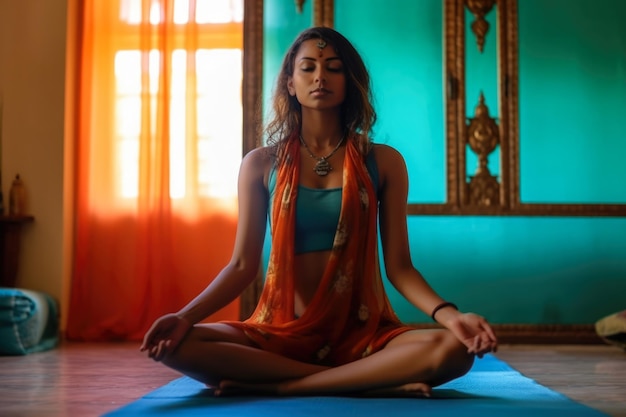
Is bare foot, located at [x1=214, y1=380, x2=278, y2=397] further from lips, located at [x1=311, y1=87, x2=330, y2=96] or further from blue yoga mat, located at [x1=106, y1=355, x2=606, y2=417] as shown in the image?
lips, located at [x1=311, y1=87, x2=330, y2=96]

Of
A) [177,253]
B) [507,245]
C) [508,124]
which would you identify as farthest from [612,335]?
[177,253]

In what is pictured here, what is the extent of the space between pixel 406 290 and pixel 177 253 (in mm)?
2463

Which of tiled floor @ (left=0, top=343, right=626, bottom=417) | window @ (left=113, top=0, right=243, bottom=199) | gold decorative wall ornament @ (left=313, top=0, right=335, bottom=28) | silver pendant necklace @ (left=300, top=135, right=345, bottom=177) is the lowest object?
tiled floor @ (left=0, top=343, right=626, bottom=417)

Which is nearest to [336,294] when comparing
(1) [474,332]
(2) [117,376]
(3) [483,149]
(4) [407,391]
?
(4) [407,391]

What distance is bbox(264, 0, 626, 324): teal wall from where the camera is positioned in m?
3.91

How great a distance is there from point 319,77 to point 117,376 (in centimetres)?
121

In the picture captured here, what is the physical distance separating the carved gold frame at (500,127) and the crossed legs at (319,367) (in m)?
2.08

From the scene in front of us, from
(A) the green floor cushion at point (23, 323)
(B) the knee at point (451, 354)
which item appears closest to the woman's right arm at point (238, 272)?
(B) the knee at point (451, 354)

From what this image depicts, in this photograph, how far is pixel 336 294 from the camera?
2.08 meters

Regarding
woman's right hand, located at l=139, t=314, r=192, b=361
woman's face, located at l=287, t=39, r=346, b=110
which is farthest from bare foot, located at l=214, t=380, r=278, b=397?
woman's face, located at l=287, t=39, r=346, b=110

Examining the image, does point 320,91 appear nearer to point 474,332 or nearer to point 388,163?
point 388,163

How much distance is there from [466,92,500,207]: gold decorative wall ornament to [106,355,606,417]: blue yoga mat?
75.1 inches

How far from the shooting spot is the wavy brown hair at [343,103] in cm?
221

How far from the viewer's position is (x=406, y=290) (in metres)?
2.04
